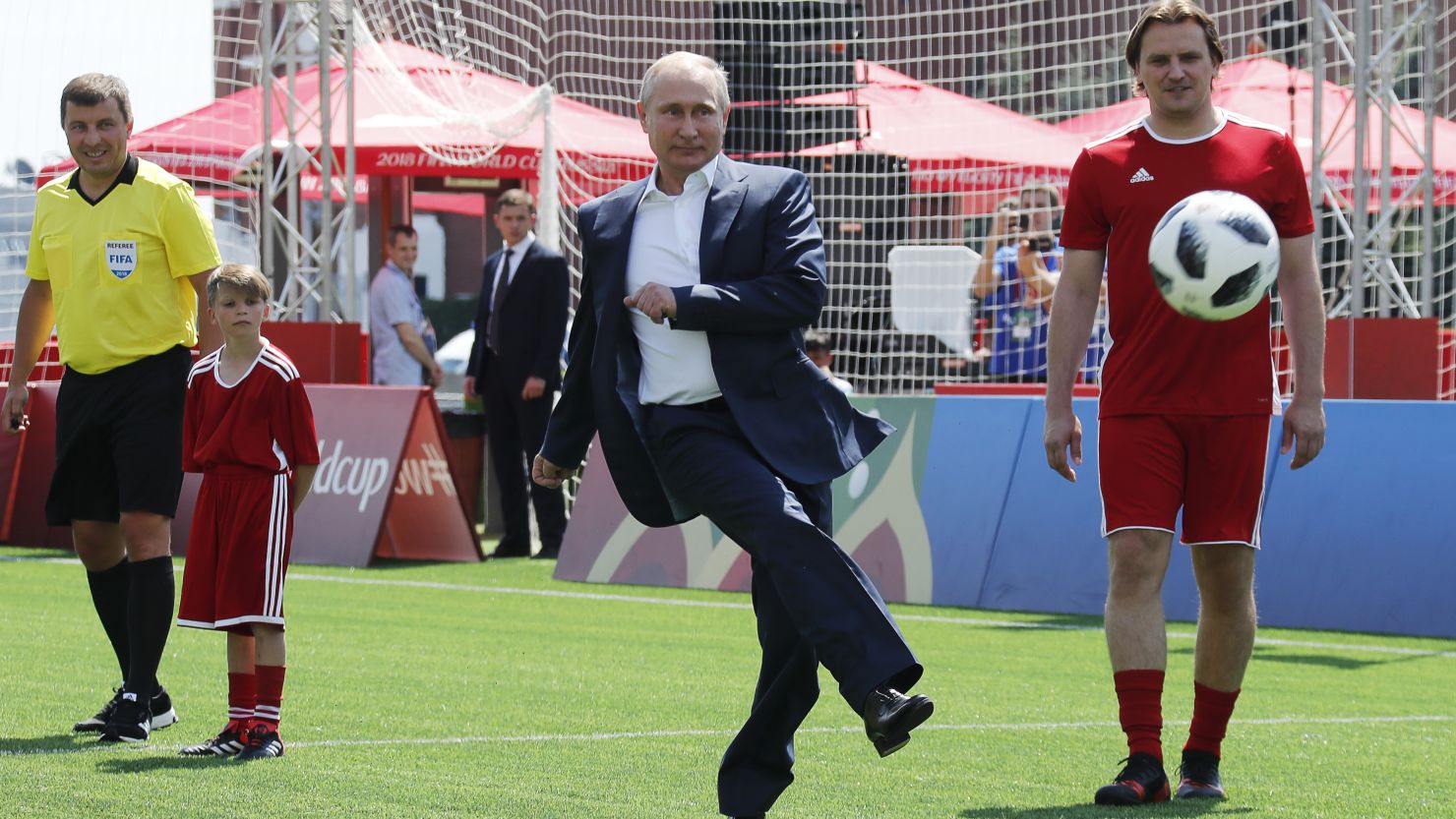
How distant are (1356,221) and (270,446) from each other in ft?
26.5

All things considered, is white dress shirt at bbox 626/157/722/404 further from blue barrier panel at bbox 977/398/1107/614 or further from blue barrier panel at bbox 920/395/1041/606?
blue barrier panel at bbox 920/395/1041/606

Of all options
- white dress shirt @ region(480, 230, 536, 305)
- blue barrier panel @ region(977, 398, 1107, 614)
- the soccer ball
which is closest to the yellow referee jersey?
the soccer ball

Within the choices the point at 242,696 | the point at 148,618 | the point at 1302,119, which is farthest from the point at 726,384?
the point at 1302,119

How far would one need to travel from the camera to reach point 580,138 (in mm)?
19922

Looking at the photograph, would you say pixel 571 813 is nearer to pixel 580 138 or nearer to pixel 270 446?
pixel 270 446

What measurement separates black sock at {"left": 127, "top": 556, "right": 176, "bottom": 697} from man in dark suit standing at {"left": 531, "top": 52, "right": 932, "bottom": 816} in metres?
2.00

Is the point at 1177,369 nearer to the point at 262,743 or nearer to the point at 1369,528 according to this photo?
the point at 262,743

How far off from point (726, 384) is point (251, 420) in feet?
6.82

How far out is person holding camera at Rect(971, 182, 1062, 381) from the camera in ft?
52.5

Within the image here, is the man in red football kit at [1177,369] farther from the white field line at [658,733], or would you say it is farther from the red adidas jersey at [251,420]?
the red adidas jersey at [251,420]

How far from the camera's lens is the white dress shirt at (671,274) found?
5348 millimetres

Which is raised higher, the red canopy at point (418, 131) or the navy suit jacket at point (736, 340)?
the red canopy at point (418, 131)

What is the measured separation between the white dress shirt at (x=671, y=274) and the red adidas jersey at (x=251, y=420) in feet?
5.49

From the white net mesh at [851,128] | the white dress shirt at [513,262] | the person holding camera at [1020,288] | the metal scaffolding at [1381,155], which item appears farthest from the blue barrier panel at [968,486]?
the white net mesh at [851,128]
